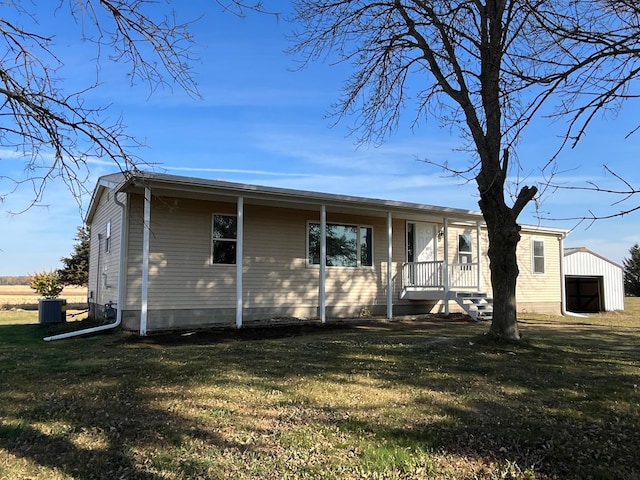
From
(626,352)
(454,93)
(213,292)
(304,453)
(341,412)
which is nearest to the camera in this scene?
(304,453)

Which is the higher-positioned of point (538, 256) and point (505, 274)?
point (538, 256)

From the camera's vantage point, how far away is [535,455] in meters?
3.98

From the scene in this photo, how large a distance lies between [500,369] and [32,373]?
20.8ft

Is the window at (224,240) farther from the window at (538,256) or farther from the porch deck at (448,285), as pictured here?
the window at (538,256)

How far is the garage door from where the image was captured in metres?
22.8

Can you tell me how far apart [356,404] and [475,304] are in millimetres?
10364

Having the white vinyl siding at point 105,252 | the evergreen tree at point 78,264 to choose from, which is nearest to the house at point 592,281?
the white vinyl siding at point 105,252

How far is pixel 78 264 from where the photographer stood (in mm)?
28234

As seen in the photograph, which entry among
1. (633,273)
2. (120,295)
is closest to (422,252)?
(120,295)

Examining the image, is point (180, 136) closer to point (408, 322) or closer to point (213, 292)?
point (213, 292)

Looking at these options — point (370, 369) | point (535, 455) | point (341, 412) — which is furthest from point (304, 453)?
point (370, 369)

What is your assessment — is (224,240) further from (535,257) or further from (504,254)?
(535,257)

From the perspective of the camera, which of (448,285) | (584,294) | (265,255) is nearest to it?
(265,255)

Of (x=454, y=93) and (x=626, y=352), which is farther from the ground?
(x=454, y=93)
